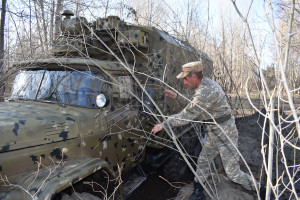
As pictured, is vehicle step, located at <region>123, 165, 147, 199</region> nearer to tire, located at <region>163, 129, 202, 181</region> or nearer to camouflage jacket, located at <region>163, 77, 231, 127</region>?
tire, located at <region>163, 129, 202, 181</region>

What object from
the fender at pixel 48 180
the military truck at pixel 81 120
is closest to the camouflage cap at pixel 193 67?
the military truck at pixel 81 120

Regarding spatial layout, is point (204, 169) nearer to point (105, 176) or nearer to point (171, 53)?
point (105, 176)

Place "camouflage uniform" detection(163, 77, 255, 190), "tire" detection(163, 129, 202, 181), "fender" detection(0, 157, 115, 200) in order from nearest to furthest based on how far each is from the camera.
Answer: "fender" detection(0, 157, 115, 200) → "camouflage uniform" detection(163, 77, 255, 190) → "tire" detection(163, 129, 202, 181)

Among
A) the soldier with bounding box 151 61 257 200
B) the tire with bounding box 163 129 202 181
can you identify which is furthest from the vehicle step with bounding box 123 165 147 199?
the soldier with bounding box 151 61 257 200

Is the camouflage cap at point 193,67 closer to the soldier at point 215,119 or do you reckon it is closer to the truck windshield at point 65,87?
the soldier at point 215,119

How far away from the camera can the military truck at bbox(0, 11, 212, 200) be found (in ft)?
6.75

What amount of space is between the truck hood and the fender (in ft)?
0.93

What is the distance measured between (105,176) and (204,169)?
1.51m

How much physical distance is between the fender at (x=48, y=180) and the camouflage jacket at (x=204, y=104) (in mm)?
1169

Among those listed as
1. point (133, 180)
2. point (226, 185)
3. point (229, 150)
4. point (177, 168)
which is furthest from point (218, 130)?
point (133, 180)

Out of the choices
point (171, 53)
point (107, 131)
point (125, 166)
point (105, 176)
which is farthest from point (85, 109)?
point (171, 53)

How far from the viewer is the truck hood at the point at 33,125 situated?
2.06m

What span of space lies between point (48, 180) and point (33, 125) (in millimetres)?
579

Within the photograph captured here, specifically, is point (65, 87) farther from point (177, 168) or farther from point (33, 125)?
point (177, 168)
